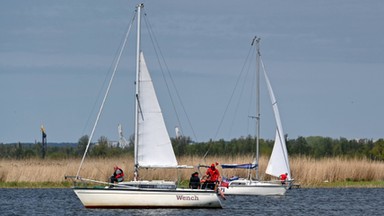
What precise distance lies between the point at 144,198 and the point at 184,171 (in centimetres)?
2356

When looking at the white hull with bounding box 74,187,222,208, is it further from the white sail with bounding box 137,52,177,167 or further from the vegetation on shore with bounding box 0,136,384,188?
the vegetation on shore with bounding box 0,136,384,188

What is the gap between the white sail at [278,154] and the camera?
71.7 metres

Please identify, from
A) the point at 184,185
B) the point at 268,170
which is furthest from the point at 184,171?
the point at 268,170

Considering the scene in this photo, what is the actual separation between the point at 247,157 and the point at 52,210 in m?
24.9

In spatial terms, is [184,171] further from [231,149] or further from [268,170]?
[231,149]

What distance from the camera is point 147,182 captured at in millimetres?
53250

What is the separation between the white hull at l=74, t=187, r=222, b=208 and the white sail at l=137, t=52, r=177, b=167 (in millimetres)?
1672

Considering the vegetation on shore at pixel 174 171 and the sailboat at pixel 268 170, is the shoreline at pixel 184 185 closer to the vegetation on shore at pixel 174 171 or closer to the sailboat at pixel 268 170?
the vegetation on shore at pixel 174 171

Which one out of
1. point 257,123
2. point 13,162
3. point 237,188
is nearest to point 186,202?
point 237,188

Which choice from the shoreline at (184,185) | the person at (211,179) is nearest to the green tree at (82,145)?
the shoreline at (184,185)

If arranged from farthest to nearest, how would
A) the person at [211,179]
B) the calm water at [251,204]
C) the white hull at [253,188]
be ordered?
the white hull at [253,188] → the person at [211,179] → the calm water at [251,204]

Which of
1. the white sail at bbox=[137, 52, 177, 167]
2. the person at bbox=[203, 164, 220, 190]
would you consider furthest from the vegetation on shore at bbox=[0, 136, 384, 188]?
the white sail at bbox=[137, 52, 177, 167]

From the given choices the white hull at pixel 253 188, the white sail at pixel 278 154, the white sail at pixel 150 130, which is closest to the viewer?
the white sail at pixel 150 130

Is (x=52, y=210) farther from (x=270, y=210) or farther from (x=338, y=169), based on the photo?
(x=338, y=169)
